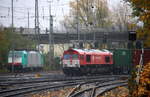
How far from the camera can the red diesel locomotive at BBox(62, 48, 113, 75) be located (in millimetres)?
36594

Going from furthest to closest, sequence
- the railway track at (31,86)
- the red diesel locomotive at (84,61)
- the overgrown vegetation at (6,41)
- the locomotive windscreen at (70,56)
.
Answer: the overgrown vegetation at (6,41) < the locomotive windscreen at (70,56) < the red diesel locomotive at (84,61) < the railway track at (31,86)

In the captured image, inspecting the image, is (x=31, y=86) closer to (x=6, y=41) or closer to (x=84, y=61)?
(x=84, y=61)

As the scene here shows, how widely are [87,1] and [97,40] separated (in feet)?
23.3

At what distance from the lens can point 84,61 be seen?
36875mm

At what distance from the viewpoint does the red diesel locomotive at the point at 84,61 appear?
36.6 meters

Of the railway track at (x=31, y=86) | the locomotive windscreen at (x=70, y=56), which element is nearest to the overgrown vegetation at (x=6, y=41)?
the locomotive windscreen at (x=70, y=56)

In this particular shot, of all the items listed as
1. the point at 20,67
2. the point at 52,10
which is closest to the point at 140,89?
the point at 20,67

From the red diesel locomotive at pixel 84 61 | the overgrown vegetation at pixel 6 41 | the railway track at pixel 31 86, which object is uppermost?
the overgrown vegetation at pixel 6 41

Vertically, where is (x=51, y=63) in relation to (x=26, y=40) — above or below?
below

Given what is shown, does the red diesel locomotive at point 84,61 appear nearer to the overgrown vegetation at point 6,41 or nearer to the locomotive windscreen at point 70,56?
the locomotive windscreen at point 70,56

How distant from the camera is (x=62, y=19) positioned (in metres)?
64.7

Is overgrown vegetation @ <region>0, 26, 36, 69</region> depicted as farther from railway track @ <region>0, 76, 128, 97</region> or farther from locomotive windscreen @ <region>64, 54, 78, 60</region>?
railway track @ <region>0, 76, 128, 97</region>

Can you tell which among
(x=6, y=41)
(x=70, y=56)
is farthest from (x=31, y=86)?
(x=6, y=41)

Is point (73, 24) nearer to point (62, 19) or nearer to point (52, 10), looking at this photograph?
point (62, 19)
